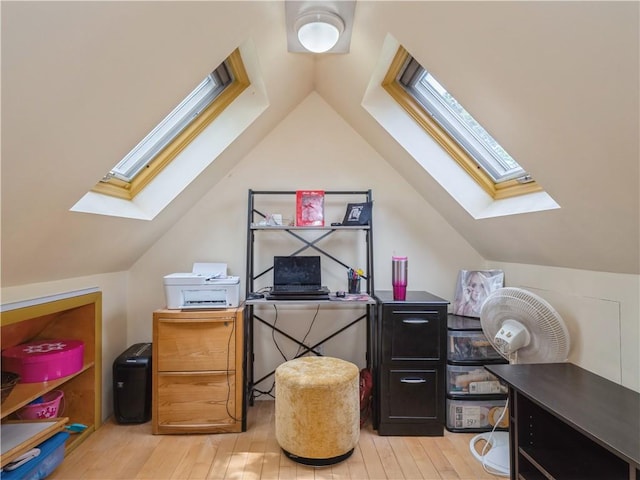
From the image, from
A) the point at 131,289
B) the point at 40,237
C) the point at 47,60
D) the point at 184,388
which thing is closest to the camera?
the point at 47,60

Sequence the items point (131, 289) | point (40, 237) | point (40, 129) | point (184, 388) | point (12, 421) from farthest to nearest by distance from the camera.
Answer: point (131, 289) < point (184, 388) < point (12, 421) < point (40, 237) < point (40, 129)

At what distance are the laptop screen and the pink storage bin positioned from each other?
4.95 feet

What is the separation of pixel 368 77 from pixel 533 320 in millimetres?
1585

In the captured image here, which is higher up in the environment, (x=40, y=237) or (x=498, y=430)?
(x=40, y=237)

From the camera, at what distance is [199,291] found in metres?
2.37

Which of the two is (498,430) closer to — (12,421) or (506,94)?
(506,94)

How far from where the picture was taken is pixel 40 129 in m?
1.17

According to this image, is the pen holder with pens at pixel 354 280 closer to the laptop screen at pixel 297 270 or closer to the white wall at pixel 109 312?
the laptop screen at pixel 297 270

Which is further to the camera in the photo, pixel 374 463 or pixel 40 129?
pixel 374 463

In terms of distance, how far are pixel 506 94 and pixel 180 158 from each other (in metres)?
1.97

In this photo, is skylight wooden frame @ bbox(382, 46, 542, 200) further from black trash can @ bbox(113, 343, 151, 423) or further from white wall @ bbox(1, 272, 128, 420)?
black trash can @ bbox(113, 343, 151, 423)

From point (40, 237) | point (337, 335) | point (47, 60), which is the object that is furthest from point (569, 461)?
point (40, 237)

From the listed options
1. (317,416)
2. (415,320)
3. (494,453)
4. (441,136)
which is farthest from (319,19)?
(494,453)

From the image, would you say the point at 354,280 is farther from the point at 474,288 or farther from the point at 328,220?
the point at 474,288
